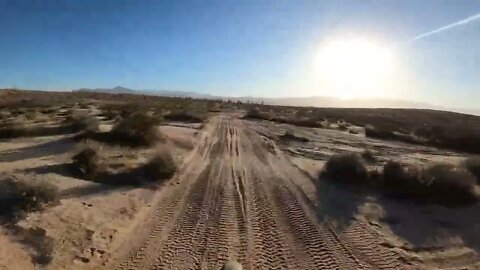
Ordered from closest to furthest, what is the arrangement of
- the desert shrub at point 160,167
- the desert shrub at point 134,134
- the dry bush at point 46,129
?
the desert shrub at point 160,167 < the desert shrub at point 134,134 < the dry bush at point 46,129

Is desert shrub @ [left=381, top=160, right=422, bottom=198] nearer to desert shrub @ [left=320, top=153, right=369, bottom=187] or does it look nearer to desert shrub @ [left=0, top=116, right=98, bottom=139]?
desert shrub @ [left=320, top=153, right=369, bottom=187]

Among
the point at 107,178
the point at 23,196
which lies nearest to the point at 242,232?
the point at 23,196

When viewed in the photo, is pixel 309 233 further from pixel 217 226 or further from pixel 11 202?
pixel 11 202

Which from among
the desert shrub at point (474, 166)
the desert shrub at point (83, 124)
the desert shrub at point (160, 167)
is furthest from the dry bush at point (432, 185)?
the desert shrub at point (83, 124)

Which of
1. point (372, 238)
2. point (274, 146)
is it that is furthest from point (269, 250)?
point (274, 146)

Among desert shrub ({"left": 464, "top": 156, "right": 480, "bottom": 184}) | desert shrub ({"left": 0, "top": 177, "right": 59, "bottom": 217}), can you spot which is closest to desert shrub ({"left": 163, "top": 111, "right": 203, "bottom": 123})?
desert shrub ({"left": 464, "top": 156, "right": 480, "bottom": 184})

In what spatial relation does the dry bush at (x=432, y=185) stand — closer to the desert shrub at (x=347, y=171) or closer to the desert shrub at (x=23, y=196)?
the desert shrub at (x=347, y=171)
